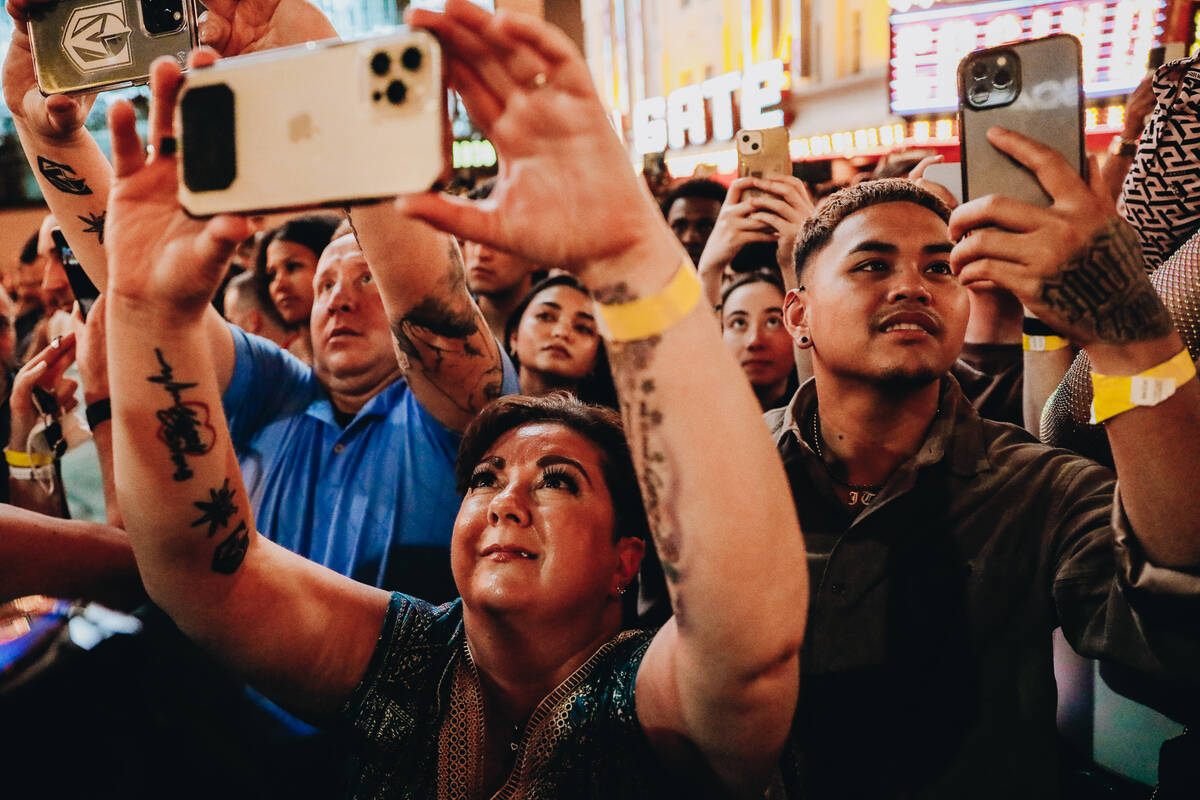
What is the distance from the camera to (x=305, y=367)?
8.36ft

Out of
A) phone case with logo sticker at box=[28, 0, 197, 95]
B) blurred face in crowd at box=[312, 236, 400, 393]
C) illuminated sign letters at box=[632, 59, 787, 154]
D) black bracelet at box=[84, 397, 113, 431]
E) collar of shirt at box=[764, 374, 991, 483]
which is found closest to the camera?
phone case with logo sticker at box=[28, 0, 197, 95]

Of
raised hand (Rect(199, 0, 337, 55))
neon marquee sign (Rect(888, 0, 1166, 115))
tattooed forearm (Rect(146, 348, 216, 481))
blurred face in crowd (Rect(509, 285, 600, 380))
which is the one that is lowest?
blurred face in crowd (Rect(509, 285, 600, 380))

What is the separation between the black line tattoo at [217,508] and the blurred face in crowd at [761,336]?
211 centimetres

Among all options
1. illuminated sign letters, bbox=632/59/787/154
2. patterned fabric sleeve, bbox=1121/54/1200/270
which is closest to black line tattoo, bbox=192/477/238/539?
patterned fabric sleeve, bbox=1121/54/1200/270

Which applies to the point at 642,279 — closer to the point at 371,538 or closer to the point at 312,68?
the point at 312,68

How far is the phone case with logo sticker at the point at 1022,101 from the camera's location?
1206 mm

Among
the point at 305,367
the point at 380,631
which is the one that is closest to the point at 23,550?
the point at 380,631

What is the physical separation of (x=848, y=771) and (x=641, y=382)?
1112 mm

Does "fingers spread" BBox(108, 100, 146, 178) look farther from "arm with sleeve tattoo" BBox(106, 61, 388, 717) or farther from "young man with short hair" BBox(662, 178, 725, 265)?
"young man with short hair" BBox(662, 178, 725, 265)

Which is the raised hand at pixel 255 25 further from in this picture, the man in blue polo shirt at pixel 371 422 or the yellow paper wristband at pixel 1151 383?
the yellow paper wristband at pixel 1151 383

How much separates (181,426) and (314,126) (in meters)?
0.64

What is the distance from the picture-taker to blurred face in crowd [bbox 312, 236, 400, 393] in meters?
2.37

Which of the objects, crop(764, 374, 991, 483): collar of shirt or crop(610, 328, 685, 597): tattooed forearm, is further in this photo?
crop(764, 374, 991, 483): collar of shirt

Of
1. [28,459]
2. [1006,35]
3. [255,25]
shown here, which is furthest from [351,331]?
[1006,35]
